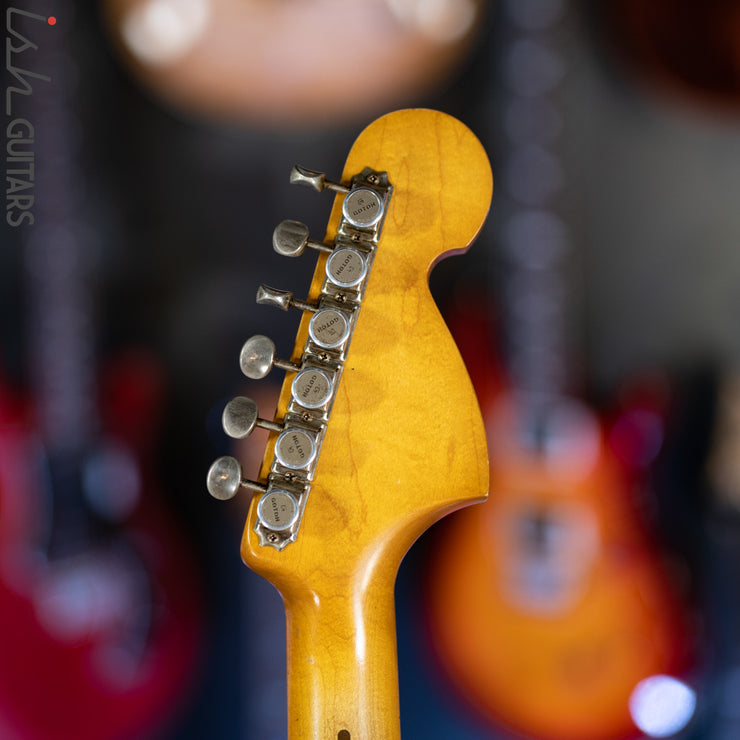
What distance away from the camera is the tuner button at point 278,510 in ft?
1.62

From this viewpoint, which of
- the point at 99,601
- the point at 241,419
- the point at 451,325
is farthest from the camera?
the point at 451,325

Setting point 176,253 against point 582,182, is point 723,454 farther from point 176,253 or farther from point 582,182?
point 176,253

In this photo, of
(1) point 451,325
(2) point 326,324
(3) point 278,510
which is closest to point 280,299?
(2) point 326,324

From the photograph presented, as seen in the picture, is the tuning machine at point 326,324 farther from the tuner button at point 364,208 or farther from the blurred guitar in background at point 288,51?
the blurred guitar in background at point 288,51

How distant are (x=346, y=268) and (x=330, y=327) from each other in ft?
0.13

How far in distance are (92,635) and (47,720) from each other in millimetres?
115

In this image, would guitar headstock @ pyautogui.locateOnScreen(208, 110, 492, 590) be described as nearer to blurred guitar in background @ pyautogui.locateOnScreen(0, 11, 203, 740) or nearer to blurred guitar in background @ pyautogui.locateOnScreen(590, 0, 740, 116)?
blurred guitar in background @ pyautogui.locateOnScreen(0, 11, 203, 740)

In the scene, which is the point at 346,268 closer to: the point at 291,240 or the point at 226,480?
the point at 291,240

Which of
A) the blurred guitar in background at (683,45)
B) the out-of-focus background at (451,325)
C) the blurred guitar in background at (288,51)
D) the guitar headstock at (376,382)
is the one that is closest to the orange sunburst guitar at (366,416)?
the guitar headstock at (376,382)

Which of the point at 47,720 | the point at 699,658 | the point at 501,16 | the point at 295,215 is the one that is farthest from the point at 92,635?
the point at 501,16

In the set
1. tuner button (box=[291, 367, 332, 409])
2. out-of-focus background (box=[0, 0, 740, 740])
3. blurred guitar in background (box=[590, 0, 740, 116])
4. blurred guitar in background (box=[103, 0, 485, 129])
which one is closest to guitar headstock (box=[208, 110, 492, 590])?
tuner button (box=[291, 367, 332, 409])

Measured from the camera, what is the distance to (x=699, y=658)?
3.45 ft

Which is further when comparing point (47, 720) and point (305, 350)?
point (47, 720)

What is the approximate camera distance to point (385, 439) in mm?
506
